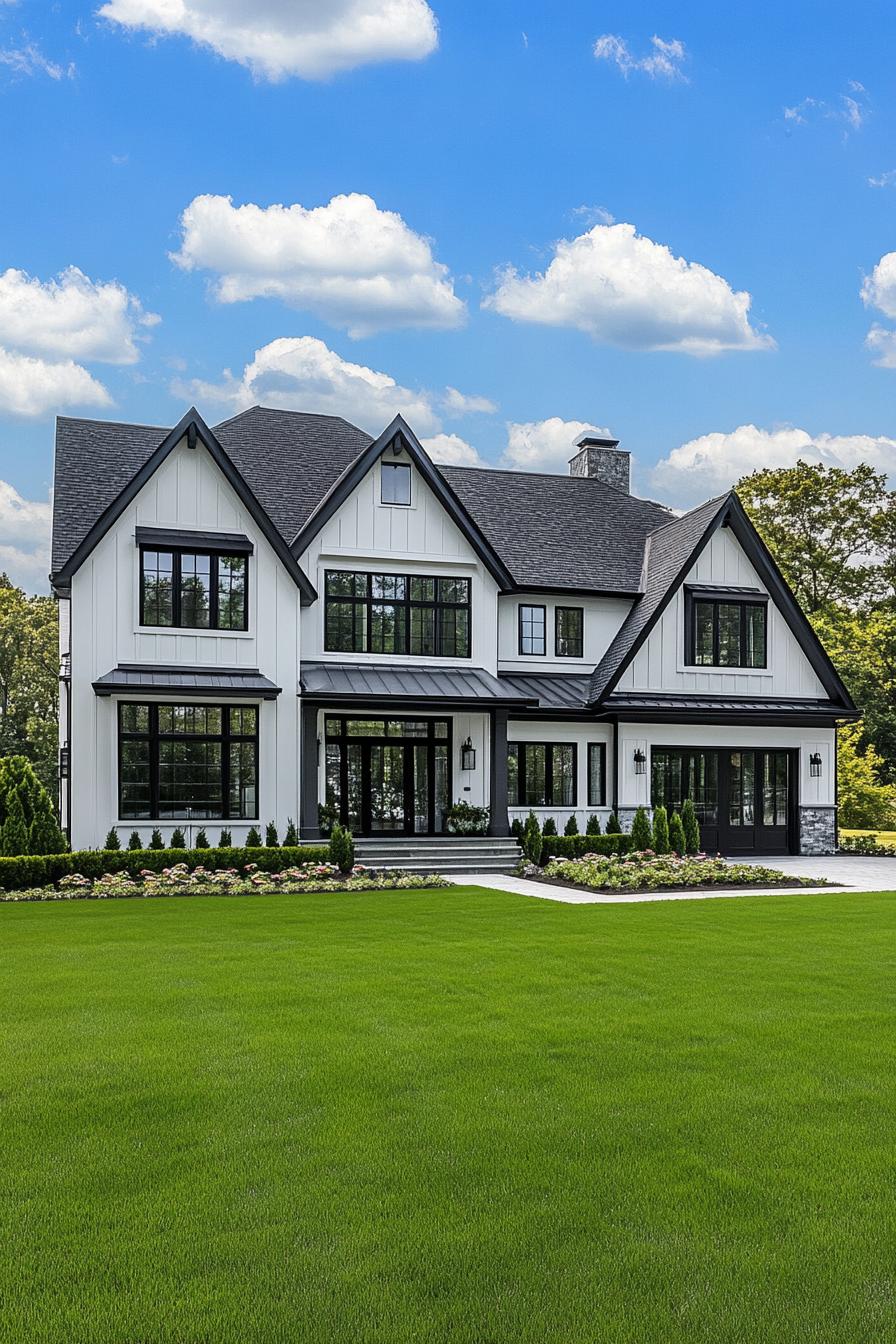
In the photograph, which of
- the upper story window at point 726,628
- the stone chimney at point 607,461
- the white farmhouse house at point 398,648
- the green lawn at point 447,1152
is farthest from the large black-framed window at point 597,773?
the green lawn at point 447,1152

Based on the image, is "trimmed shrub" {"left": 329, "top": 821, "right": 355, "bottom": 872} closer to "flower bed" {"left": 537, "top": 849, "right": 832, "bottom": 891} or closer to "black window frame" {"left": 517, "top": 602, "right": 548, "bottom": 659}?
"flower bed" {"left": 537, "top": 849, "right": 832, "bottom": 891}

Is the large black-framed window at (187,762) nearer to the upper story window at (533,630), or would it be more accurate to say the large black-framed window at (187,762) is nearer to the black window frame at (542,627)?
the black window frame at (542,627)

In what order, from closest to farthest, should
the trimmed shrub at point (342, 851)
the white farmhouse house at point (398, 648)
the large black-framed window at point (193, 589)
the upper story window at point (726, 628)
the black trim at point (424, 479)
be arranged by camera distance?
the trimmed shrub at point (342, 851)
the white farmhouse house at point (398, 648)
the large black-framed window at point (193, 589)
the black trim at point (424, 479)
the upper story window at point (726, 628)

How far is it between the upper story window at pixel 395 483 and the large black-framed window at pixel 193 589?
364 centimetres

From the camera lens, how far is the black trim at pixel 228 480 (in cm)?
2034

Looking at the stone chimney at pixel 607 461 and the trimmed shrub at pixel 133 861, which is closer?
the trimmed shrub at pixel 133 861

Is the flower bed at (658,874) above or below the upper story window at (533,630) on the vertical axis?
below

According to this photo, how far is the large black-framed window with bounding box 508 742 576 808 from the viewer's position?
965 inches

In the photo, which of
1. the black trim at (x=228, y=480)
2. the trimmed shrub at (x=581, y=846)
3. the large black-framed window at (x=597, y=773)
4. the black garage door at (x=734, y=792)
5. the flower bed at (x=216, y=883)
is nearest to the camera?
the flower bed at (x=216, y=883)

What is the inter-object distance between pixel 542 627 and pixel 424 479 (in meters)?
4.75

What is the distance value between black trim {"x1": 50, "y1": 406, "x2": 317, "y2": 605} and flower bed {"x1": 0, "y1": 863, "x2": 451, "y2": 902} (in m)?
6.08

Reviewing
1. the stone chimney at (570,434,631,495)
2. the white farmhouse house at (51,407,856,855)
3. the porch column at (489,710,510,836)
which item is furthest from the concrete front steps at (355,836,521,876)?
the stone chimney at (570,434,631,495)

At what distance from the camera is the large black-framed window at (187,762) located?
20.7 m

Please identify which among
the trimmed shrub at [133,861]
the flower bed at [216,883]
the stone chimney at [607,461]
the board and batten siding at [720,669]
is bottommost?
the flower bed at [216,883]
